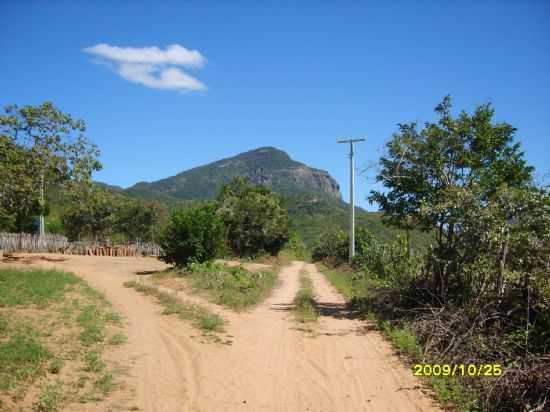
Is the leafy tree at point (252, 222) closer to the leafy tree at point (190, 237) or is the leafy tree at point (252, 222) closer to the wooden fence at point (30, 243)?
the wooden fence at point (30, 243)

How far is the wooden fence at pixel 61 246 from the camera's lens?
26.6 m

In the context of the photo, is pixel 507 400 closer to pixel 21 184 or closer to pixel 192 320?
pixel 192 320

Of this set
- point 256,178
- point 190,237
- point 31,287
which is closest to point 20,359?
point 31,287

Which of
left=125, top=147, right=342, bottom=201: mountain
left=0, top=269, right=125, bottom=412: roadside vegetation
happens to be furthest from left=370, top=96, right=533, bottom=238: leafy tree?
left=125, top=147, right=342, bottom=201: mountain

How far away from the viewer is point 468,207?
9234mm

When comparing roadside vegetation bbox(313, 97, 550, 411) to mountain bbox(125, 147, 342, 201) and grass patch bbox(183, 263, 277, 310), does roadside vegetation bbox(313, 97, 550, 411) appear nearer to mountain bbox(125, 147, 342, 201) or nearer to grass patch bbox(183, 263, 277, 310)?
grass patch bbox(183, 263, 277, 310)

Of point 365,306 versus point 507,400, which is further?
point 365,306

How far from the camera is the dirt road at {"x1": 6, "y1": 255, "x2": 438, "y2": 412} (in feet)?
18.2

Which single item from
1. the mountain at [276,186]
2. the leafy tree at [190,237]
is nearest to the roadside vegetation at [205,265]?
the leafy tree at [190,237]

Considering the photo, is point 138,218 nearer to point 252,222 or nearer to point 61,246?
point 61,246

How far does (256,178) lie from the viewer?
12119 cm

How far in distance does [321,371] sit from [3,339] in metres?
5.02

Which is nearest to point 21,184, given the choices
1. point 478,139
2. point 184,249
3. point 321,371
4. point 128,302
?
point 184,249

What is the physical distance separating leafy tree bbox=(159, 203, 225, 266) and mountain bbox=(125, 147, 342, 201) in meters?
76.7
